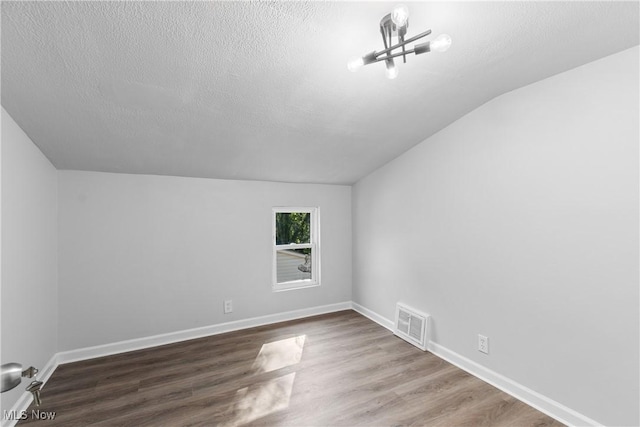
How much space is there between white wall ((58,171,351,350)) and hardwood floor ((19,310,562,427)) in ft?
1.22

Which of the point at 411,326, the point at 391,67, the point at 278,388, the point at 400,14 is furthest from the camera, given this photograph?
the point at 411,326

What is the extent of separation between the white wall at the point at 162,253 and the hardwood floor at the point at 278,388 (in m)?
0.37

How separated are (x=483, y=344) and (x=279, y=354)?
186cm

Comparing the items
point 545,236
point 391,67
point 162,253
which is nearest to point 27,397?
point 162,253

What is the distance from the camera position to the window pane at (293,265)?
3.86 m

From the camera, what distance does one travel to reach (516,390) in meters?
2.11

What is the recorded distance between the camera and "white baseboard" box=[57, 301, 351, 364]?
270 cm

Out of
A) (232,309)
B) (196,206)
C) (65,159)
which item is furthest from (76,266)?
(232,309)

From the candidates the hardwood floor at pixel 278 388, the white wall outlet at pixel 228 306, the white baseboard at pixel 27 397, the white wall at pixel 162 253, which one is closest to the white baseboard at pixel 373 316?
the hardwood floor at pixel 278 388

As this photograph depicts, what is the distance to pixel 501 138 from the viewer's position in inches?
87.6

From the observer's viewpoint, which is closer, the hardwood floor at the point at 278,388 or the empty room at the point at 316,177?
the empty room at the point at 316,177

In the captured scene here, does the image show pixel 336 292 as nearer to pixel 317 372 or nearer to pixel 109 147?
pixel 317 372

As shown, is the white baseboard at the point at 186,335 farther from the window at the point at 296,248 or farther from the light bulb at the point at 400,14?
the light bulb at the point at 400,14

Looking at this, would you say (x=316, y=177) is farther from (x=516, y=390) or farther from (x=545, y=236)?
(x=516, y=390)
